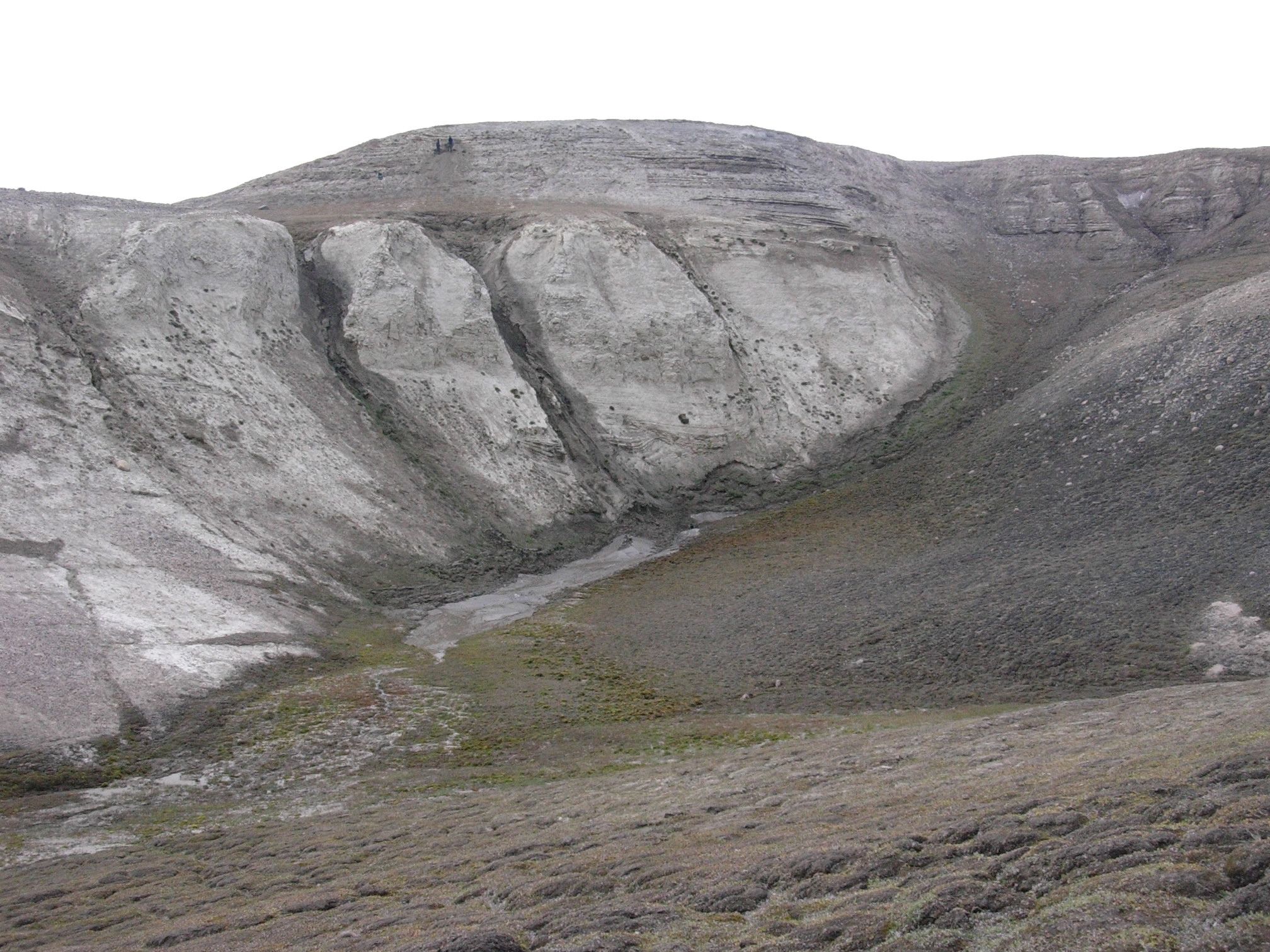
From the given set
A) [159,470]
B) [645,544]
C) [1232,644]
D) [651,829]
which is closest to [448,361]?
[645,544]

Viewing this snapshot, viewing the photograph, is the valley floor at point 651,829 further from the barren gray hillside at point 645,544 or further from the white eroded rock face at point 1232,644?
the white eroded rock face at point 1232,644

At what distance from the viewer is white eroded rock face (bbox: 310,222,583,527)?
4150cm

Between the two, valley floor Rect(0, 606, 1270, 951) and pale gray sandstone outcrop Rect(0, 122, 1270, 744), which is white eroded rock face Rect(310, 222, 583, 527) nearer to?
pale gray sandstone outcrop Rect(0, 122, 1270, 744)

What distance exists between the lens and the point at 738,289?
5219 centimetres

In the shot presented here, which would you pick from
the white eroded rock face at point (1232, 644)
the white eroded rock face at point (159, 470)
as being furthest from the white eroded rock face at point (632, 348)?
the white eroded rock face at point (1232, 644)

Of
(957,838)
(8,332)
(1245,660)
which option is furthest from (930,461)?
(8,332)

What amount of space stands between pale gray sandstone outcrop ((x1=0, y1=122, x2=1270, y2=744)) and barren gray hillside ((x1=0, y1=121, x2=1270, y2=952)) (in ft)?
0.74

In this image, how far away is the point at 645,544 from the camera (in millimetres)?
40969

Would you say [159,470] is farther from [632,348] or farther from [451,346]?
[632,348]

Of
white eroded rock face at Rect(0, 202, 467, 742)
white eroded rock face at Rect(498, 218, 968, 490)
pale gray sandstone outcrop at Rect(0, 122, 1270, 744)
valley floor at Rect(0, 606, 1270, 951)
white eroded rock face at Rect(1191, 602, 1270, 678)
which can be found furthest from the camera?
white eroded rock face at Rect(498, 218, 968, 490)

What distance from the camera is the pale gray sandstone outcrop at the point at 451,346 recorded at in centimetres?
2894

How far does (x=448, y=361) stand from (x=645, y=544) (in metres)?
13.2

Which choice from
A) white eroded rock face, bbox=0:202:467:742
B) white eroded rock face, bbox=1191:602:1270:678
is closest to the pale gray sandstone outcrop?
white eroded rock face, bbox=0:202:467:742

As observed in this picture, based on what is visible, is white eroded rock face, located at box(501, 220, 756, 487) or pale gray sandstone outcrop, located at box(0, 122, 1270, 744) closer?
pale gray sandstone outcrop, located at box(0, 122, 1270, 744)
